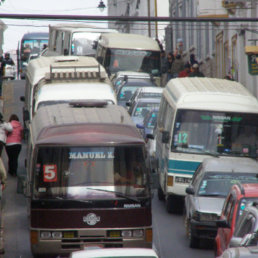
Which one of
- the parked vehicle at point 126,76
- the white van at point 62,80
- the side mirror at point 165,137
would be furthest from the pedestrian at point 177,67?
the side mirror at point 165,137

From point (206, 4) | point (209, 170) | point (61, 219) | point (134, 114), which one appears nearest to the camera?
point (61, 219)

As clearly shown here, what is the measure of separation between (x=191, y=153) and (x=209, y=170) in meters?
2.78

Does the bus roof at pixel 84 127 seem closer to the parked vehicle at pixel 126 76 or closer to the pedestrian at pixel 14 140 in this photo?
the pedestrian at pixel 14 140

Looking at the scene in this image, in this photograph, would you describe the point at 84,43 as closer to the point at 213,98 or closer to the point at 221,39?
the point at 221,39

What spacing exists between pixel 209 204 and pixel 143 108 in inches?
482

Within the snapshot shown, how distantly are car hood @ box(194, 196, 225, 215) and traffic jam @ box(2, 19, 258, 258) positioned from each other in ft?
0.07

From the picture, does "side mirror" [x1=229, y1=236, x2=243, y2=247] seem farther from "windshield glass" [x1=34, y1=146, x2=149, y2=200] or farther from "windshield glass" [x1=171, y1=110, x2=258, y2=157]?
"windshield glass" [x1=171, y1=110, x2=258, y2=157]

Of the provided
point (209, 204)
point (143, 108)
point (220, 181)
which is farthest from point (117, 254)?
point (143, 108)

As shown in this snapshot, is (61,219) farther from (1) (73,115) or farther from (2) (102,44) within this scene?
(2) (102,44)

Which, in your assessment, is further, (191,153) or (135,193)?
(191,153)

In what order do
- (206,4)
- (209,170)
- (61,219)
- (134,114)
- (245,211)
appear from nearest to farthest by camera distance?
(245,211) < (61,219) < (209,170) < (134,114) < (206,4)

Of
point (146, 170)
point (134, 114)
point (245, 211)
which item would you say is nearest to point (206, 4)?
point (134, 114)

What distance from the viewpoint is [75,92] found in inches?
923

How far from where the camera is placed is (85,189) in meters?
14.8
